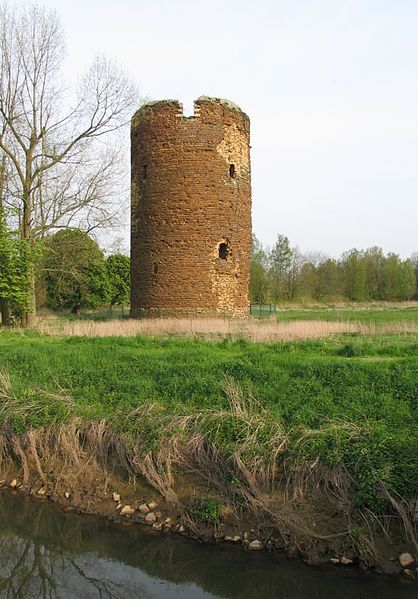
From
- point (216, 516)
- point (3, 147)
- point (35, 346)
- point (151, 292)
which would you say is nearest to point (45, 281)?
point (3, 147)

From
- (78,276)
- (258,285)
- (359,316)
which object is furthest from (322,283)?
(78,276)

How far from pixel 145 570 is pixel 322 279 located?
4487 centimetres

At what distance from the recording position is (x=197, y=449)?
7.40 m

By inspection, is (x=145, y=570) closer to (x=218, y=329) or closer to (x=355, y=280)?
(x=218, y=329)

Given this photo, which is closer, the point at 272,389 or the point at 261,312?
the point at 272,389

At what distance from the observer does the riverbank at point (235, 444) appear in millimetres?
6215

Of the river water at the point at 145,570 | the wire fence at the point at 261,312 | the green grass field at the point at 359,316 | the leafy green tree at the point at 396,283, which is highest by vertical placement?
the leafy green tree at the point at 396,283

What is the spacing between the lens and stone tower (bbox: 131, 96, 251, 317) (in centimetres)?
1739

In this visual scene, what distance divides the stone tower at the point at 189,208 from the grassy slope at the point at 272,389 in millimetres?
5575

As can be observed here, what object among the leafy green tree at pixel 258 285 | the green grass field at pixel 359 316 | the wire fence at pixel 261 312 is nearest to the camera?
the green grass field at pixel 359 316

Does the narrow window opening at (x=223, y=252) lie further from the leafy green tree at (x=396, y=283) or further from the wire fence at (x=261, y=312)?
the leafy green tree at (x=396, y=283)

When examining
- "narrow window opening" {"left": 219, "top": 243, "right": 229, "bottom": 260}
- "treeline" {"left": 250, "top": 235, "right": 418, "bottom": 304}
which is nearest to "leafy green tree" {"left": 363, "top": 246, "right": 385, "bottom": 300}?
"treeline" {"left": 250, "top": 235, "right": 418, "bottom": 304}

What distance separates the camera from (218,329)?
14688 millimetres


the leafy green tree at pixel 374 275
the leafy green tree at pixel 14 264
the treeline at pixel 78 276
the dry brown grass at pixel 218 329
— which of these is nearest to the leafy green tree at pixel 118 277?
the treeline at pixel 78 276
